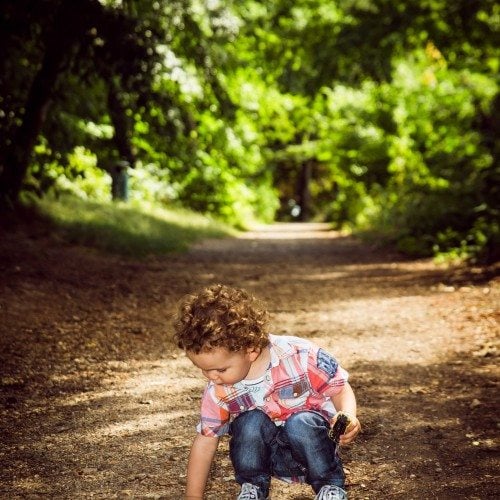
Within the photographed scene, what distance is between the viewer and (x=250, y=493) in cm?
263

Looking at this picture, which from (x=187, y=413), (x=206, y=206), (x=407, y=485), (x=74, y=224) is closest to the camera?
(x=407, y=485)

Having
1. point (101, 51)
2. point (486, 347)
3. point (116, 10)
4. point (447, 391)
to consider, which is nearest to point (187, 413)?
point (447, 391)

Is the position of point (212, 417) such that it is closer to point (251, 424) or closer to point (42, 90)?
point (251, 424)

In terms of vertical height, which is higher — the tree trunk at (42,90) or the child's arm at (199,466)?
the tree trunk at (42,90)

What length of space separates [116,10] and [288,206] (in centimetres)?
4387

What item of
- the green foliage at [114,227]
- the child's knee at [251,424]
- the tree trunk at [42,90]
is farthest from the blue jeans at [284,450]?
the green foliage at [114,227]

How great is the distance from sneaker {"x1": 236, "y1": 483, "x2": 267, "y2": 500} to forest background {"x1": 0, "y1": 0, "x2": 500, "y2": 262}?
17.7 feet

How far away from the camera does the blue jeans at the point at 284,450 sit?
8.46ft

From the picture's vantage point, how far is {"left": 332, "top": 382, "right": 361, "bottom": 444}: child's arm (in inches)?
99.1

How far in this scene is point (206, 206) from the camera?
22406 mm

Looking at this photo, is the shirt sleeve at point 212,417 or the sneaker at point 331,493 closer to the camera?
the sneaker at point 331,493

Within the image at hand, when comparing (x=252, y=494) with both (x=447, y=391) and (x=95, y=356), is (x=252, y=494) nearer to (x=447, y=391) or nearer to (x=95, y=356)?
(x=447, y=391)

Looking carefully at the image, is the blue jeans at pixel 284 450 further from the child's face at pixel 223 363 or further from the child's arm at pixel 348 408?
the child's face at pixel 223 363

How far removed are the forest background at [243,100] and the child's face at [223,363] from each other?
5263 mm
